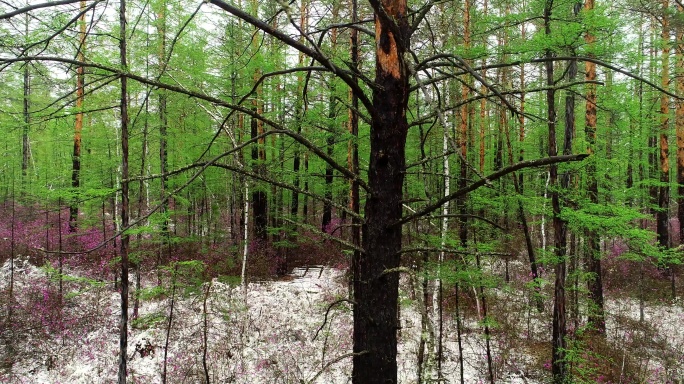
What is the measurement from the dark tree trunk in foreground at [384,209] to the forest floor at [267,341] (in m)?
4.41

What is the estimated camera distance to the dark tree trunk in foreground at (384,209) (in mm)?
1894

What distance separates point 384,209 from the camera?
1.94 meters

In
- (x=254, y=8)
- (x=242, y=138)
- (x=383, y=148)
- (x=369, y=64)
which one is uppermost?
(x=254, y=8)

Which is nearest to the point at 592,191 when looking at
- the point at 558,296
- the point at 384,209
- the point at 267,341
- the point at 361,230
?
the point at 558,296

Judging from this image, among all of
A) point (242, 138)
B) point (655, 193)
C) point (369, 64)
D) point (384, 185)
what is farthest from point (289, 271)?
point (655, 193)

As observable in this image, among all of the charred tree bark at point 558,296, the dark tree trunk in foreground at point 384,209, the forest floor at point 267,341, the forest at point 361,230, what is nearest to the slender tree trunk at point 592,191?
the forest at point 361,230

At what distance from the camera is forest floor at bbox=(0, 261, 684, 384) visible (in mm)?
7480

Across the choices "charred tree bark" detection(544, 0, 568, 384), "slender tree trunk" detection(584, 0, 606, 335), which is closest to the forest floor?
"charred tree bark" detection(544, 0, 568, 384)

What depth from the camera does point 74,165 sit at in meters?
13.7

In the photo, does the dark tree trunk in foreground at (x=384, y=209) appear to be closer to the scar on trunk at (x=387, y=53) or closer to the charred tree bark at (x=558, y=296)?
the scar on trunk at (x=387, y=53)

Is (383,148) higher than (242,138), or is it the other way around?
(242,138)

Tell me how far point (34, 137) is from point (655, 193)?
3713cm

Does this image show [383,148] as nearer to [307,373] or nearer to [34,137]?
[307,373]

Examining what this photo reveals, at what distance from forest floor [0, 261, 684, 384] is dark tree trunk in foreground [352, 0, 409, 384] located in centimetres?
441
